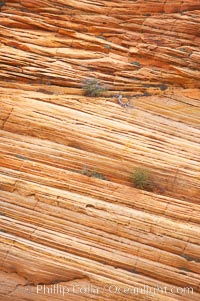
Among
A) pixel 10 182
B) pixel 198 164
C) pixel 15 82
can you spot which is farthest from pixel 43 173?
pixel 198 164

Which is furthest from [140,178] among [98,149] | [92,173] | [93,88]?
[93,88]

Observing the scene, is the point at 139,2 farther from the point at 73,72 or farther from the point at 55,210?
the point at 55,210

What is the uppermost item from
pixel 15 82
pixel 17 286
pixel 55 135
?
pixel 15 82

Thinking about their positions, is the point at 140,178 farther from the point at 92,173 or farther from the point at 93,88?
the point at 93,88

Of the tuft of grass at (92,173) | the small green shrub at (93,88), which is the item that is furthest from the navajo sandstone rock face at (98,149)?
the small green shrub at (93,88)

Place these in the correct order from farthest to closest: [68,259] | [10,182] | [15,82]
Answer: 1. [15,82]
2. [10,182]
3. [68,259]

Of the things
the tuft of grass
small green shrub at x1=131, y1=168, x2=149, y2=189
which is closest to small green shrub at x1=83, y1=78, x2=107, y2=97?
the tuft of grass
